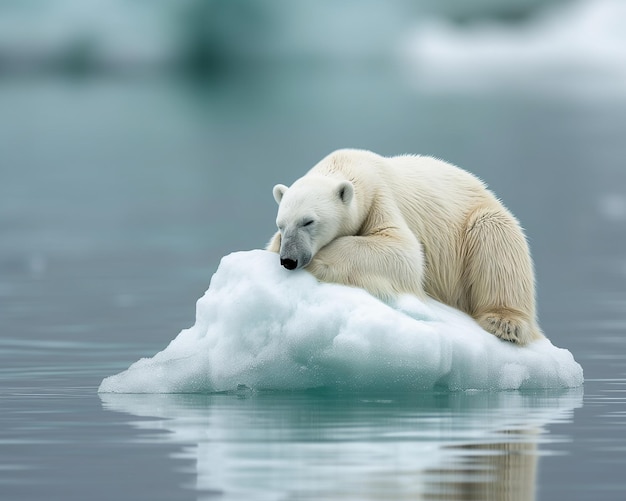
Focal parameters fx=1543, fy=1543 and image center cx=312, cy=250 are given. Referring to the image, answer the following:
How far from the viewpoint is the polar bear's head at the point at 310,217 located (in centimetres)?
892

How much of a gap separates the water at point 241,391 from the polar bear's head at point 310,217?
84cm

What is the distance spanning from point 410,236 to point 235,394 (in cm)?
143

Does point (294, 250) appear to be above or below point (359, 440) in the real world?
above

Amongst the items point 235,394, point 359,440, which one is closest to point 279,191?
point 235,394

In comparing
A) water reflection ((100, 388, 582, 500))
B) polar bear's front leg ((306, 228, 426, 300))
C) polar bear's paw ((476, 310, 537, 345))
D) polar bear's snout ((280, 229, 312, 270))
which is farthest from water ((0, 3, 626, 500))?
polar bear's snout ((280, 229, 312, 270))

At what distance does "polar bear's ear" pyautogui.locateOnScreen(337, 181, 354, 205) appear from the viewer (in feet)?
29.9

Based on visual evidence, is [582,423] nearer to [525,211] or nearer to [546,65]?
[525,211]

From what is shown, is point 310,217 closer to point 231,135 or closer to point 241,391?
point 241,391

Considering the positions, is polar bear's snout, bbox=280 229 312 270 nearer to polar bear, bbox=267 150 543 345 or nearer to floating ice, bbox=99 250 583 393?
polar bear, bbox=267 150 543 345

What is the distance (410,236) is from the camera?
937 centimetres

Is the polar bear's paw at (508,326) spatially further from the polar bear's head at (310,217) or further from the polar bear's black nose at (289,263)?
the polar bear's black nose at (289,263)

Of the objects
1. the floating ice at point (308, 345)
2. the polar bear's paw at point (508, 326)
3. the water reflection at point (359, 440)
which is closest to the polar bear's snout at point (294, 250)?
the floating ice at point (308, 345)

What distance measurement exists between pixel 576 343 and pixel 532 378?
288 centimetres

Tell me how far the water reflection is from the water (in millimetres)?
20
